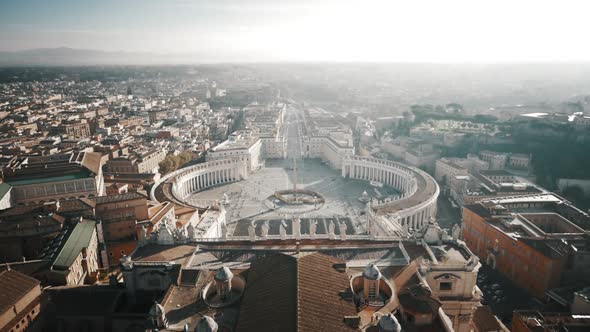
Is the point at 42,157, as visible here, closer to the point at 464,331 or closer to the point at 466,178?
the point at 464,331

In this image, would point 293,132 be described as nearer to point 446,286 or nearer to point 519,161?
point 519,161

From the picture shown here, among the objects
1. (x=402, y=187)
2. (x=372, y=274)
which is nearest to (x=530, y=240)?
(x=372, y=274)

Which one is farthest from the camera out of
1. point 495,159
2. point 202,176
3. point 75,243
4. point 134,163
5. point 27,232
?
point 495,159

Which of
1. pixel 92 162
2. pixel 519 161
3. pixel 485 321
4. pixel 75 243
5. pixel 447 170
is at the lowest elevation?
pixel 447 170

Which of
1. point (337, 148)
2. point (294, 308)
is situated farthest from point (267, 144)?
point (294, 308)

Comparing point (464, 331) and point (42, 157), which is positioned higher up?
point (42, 157)

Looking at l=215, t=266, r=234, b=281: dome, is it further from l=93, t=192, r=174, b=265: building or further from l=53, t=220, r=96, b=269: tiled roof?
l=93, t=192, r=174, b=265: building
